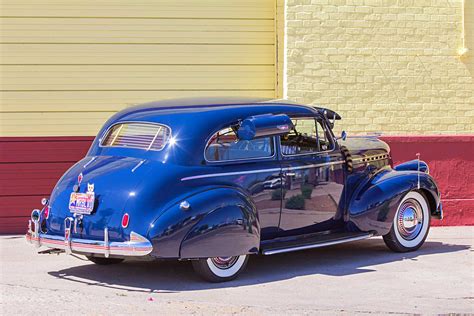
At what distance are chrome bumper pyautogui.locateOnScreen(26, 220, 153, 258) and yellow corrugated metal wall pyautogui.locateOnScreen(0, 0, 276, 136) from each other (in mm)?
3952

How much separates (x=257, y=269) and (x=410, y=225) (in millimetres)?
2059

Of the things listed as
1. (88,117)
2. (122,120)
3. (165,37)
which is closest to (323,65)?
A: (165,37)

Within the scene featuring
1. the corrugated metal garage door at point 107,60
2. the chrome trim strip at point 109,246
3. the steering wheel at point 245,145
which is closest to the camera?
the chrome trim strip at point 109,246

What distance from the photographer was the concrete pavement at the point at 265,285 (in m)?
7.18

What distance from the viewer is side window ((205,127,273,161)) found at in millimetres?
8273

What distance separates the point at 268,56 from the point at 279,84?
1.44 ft

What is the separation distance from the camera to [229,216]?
7.84 metres

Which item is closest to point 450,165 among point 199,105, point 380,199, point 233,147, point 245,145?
point 380,199

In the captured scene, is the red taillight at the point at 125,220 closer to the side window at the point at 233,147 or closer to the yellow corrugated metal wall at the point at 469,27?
the side window at the point at 233,147

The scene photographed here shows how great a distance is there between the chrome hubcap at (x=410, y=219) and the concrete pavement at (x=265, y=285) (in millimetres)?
253

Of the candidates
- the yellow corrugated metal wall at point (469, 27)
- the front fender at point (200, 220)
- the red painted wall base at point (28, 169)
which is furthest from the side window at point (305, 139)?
the yellow corrugated metal wall at point (469, 27)

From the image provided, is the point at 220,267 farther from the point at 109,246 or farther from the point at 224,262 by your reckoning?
the point at 109,246

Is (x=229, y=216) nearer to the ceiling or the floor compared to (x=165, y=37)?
nearer to the floor

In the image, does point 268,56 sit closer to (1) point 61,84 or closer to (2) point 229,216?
(1) point 61,84
